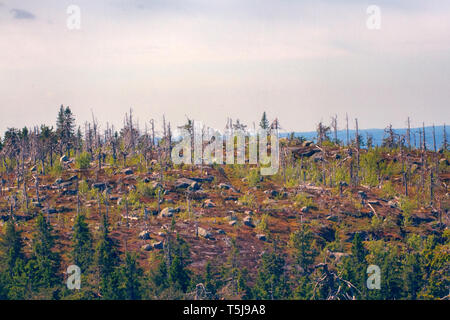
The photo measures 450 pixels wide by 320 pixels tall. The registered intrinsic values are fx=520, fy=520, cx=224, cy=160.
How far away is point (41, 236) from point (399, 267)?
32.8m

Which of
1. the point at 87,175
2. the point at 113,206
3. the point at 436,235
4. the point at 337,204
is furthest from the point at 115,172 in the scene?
the point at 436,235

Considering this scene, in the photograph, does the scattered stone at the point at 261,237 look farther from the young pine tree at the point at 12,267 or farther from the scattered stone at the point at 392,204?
the young pine tree at the point at 12,267

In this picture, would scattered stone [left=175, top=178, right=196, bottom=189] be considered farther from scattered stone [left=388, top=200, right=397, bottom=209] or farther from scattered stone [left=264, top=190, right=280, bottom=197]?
scattered stone [left=388, top=200, right=397, bottom=209]

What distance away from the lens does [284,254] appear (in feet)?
176

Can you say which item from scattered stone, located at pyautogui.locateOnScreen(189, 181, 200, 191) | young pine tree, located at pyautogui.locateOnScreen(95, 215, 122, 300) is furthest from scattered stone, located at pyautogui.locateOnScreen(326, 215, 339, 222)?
young pine tree, located at pyautogui.locateOnScreen(95, 215, 122, 300)

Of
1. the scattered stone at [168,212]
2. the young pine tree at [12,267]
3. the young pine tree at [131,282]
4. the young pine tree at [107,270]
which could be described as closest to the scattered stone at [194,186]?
the scattered stone at [168,212]

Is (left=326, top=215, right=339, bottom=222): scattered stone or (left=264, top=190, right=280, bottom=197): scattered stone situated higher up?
(left=264, top=190, right=280, bottom=197): scattered stone

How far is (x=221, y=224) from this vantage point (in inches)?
2441

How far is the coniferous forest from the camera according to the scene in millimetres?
42625

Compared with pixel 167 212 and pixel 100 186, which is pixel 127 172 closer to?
pixel 100 186

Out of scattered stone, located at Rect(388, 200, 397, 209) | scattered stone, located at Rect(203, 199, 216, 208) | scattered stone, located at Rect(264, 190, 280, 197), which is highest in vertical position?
scattered stone, located at Rect(264, 190, 280, 197)
